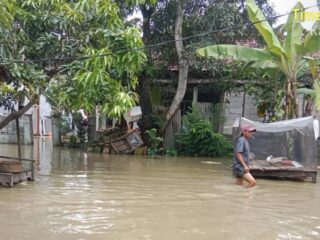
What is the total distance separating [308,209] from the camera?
8859mm

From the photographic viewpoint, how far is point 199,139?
60.4 ft

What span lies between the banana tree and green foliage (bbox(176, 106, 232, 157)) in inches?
174

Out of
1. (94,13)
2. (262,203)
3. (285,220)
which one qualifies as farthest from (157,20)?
(285,220)

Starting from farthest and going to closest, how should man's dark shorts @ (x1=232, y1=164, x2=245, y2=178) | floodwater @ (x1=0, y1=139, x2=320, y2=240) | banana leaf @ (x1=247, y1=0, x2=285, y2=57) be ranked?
1. banana leaf @ (x1=247, y1=0, x2=285, y2=57)
2. man's dark shorts @ (x1=232, y1=164, x2=245, y2=178)
3. floodwater @ (x1=0, y1=139, x2=320, y2=240)

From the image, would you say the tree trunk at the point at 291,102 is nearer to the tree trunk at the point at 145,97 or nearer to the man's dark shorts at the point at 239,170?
the man's dark shorts at the point at 239,170

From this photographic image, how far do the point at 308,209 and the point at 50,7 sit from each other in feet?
22.8

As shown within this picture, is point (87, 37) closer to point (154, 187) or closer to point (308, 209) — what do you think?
point (154, 187)

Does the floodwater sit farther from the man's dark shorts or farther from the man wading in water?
the man's dark shorts

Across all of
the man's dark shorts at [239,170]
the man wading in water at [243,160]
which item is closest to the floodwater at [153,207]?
the man wading in water at [243,160]

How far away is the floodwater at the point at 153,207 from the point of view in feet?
22.2

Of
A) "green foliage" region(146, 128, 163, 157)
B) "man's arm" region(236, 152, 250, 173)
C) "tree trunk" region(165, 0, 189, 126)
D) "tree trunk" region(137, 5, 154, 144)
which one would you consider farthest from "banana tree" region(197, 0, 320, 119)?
"green foliage" region(146, 128, 163, 157)

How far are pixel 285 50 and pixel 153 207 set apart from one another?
22.7 feet

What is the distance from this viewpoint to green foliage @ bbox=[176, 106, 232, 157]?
18.2m

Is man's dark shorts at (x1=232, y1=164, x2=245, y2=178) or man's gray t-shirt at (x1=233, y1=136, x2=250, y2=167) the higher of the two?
→ man's gray t-shirt at (x1=233, y1=136, x2=250, y2=167)
